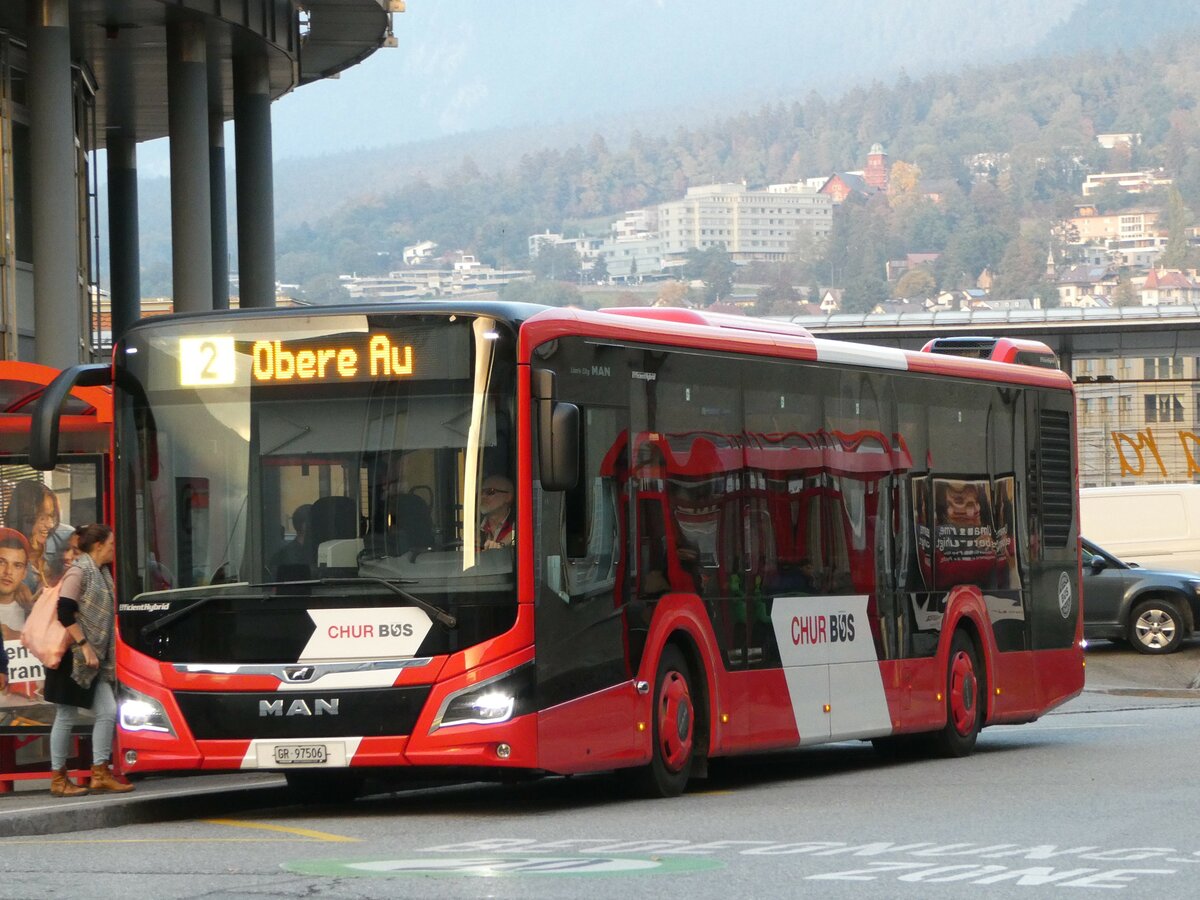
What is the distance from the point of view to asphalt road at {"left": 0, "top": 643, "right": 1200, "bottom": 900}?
8.66m

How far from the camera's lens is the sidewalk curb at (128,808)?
1142 centimetres

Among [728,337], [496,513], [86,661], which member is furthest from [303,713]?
[728,337]

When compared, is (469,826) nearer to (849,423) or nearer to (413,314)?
(413,314)

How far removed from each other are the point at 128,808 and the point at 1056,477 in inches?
379

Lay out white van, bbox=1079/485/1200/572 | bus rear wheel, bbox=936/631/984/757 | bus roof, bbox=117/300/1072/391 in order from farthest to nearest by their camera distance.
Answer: white van, bbox=1079/485/1200/572, bus rear wheel, bbox=936/631/984/757, bus roof, bbox=117/300/1072/391

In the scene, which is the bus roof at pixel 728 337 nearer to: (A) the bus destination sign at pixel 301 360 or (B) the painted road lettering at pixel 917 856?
(A) the bus destination sign at pixel 301 360

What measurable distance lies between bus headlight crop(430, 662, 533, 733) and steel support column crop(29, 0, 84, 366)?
16.9m

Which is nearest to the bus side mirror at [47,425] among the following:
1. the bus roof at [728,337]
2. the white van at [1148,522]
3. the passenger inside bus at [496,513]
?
the passenger inside bus at [496,513]

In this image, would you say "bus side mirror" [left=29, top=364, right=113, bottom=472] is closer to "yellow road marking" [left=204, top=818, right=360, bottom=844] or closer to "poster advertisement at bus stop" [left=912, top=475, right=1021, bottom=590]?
"yellow road marking" [left=204, top=818, right=360, bottom=844]

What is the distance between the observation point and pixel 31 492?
545 inches

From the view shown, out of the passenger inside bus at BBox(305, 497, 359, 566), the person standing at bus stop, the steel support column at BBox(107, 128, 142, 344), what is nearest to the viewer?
the passenger inside bus at BBox(305, 497, 359, 566)

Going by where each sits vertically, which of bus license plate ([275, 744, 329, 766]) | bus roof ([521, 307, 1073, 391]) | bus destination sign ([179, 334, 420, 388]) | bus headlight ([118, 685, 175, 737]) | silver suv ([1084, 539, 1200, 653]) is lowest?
silver suv ([1084, 539, 1200, 653])

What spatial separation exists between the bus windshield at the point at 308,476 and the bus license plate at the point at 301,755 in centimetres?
50

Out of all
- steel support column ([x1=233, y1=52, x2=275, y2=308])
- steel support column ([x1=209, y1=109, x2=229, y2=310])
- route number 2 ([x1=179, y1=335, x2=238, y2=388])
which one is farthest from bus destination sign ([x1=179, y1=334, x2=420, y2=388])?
steel support column ([x1=209, y1=109, x2=229, y2=310])
